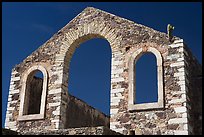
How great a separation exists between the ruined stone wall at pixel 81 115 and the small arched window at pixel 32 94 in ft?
4.98

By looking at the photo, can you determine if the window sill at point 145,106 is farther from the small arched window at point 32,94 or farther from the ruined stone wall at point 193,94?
the small arched window at point 32,94

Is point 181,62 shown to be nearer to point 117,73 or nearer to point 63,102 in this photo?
point 117,73

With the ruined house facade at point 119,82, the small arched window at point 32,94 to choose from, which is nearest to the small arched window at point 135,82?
the ruined house facade at point 119,82

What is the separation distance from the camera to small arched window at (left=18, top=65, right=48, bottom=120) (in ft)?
40.5

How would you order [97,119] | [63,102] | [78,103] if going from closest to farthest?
[63,102]
[78,103]
[97,119]

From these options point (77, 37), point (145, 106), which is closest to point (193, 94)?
point (145, 106)

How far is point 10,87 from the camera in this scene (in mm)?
13328

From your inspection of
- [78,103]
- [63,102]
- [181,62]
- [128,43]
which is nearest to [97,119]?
[78,103]

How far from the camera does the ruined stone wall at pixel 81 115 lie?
14836 mm

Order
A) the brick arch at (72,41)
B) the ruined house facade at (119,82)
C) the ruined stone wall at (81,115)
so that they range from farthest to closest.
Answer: the ruined stone wall at (81,115), the brick arch at (72,41), the ruined house facade at (119,82)

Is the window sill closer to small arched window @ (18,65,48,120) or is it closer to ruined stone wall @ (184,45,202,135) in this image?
ruined stone wall @ (184,45,202,135)

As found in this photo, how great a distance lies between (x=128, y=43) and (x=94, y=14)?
2.12 meters

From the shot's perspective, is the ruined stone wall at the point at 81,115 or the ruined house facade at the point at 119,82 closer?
the ruined house facade at the point at 119,82

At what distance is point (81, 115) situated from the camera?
1588 cm
